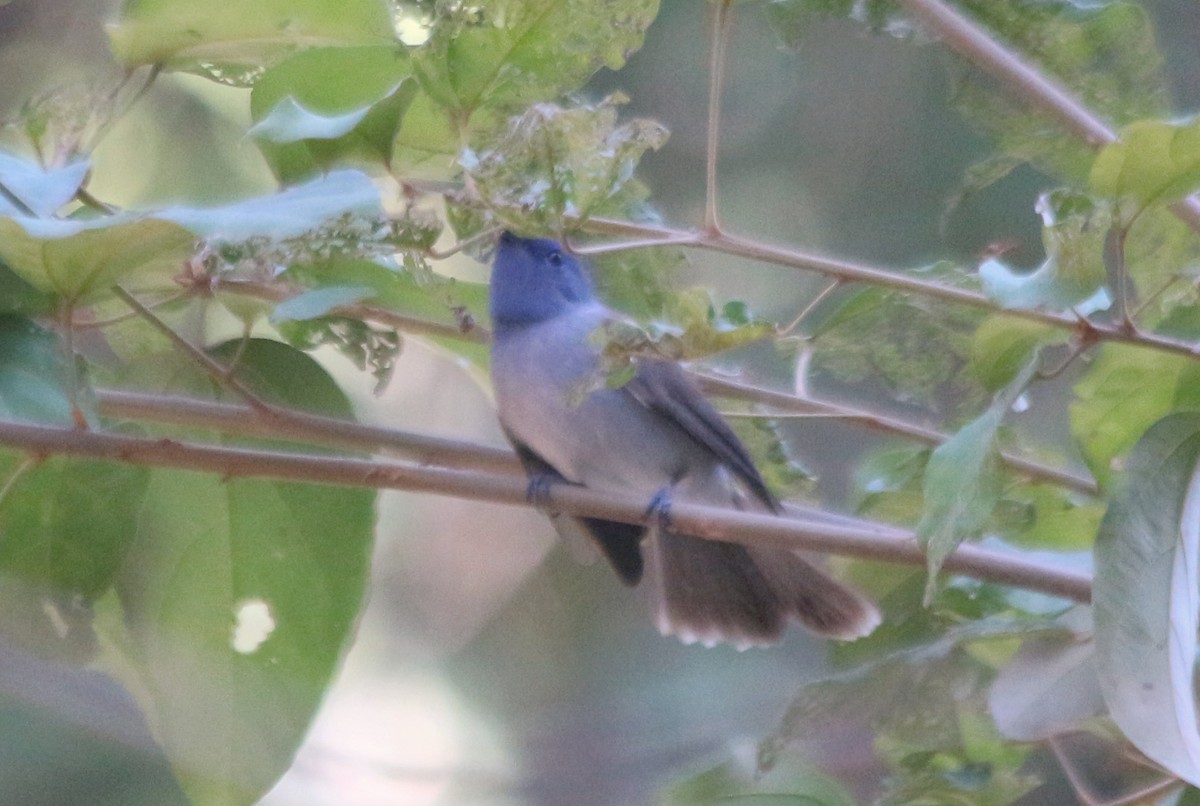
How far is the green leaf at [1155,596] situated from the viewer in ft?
2.35

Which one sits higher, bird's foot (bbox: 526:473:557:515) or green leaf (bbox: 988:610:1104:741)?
bird's foot (bbox: 526:473:557:515)

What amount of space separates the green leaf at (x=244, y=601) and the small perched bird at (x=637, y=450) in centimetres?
42

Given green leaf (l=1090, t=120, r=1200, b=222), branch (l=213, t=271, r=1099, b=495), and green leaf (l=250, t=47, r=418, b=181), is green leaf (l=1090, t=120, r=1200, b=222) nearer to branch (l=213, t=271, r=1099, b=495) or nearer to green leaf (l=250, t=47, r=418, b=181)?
branch (l=213, t=271, r=1099, b=495)

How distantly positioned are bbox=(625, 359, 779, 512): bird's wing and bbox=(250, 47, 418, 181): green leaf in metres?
0.53

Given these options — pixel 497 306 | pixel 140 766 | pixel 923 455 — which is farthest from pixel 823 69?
pixel 140 766

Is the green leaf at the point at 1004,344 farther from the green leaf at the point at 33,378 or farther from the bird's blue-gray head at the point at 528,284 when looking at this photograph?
the bird's blue-gray head at the point at 528,284

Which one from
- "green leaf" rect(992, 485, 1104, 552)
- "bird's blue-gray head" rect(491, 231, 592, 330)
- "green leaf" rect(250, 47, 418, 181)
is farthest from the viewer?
"bird's blue-gray head" rect(491, 231, 592, 330)

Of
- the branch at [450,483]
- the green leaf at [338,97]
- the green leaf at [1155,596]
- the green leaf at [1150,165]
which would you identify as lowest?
the green leaf at [1155,596]

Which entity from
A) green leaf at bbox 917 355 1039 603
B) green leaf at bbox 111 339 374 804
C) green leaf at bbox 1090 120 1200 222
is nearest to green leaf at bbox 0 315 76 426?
green leaf at bbox 111 339 374 804

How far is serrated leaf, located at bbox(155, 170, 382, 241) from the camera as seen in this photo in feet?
2.23

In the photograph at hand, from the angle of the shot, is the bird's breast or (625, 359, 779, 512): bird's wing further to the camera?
the bird's breast

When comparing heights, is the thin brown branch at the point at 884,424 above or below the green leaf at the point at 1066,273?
above

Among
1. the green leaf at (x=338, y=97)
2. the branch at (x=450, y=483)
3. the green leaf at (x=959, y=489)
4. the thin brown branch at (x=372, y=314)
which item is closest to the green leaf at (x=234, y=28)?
the green leaf at (x=338, y=97)

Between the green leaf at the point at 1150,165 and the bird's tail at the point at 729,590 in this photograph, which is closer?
the green leaf at the point at 1150,165
